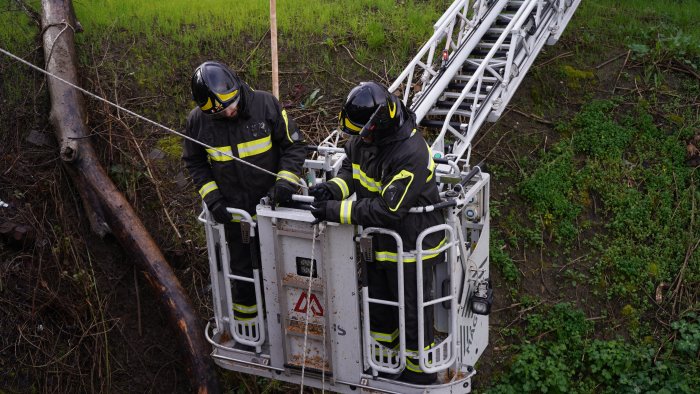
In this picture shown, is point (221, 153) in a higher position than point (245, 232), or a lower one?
higher

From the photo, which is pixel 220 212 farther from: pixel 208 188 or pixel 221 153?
pixel 221 153

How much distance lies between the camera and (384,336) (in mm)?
5230

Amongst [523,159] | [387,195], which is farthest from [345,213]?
[523,159]

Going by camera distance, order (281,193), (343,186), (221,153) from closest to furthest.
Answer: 1. (281,193)
2. (343,186)
3. (221,153)

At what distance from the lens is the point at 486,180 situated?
546cm

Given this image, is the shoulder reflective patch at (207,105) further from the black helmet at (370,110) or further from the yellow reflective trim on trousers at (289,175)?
the black helmet at (370,110)

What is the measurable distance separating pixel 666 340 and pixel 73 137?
21.4 feet

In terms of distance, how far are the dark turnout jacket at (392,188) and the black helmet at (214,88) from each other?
90 cm

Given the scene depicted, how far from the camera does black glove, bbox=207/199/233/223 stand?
5.21 metres

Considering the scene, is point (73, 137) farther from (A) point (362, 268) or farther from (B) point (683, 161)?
(B) point (683, 161)

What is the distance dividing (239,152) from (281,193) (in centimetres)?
60

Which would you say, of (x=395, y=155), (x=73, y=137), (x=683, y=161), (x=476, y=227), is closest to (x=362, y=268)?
(x=395, y=155)

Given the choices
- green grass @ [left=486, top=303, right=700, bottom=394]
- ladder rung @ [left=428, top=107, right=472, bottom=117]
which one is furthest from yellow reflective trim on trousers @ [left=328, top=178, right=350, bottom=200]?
green grass @ [left=486, top=303, right=700, bottom=394]

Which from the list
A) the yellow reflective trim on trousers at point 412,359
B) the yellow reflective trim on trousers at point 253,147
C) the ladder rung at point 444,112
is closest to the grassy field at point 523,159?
the ladder rung at point 444,112
